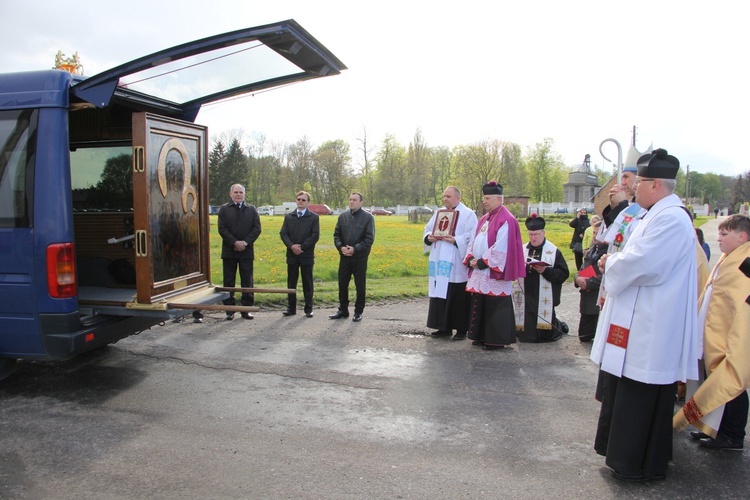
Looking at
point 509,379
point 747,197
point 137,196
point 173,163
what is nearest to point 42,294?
point 137,196

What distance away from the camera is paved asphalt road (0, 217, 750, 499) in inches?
145

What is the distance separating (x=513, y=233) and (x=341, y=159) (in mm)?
56703

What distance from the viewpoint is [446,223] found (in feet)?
26.7

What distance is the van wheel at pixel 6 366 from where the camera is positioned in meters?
5.31

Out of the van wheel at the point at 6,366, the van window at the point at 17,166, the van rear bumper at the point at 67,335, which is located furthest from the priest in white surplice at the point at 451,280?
the van wheel at the point at 6,366

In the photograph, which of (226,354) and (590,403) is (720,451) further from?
(226,354)

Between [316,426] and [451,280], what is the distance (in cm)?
383

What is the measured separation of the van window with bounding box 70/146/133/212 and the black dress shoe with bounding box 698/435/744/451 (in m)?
6.77

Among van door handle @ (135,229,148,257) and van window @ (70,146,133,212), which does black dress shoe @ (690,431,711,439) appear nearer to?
van door handle @ (135,229,148,257)

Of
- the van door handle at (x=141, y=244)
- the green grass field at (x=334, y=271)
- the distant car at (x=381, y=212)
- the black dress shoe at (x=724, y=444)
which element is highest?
the van door handle at (x=141, y=244)

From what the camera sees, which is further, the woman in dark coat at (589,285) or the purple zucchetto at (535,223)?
the purple zucchetto at (535,223)

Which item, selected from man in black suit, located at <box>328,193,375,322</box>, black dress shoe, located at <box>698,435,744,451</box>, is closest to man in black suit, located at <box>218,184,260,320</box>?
man in black suit, located at <box>328,193,375,322</box>

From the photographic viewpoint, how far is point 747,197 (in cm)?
9294

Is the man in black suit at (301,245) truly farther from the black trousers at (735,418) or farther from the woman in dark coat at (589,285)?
the black trousers at (735,418)
